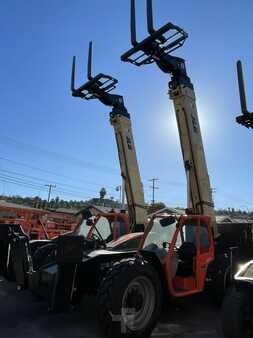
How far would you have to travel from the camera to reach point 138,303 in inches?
198

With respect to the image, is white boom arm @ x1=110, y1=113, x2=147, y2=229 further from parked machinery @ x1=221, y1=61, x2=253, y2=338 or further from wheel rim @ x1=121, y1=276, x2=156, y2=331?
parked machinery @ x1=221, y1=61, x2=253, y2=338

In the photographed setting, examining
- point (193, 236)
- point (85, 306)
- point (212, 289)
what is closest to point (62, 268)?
point (85, 306)

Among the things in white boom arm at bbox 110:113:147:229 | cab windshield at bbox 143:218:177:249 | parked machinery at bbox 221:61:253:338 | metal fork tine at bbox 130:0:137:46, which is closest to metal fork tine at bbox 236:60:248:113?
cab windshield at bbox 143:218:177:249

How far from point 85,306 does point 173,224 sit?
7.47 feet

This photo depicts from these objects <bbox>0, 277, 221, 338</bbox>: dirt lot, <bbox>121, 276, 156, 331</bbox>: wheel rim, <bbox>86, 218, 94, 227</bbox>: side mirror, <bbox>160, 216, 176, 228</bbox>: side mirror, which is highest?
<bbox>86, 218, 94, 227</bbox>: side mirror

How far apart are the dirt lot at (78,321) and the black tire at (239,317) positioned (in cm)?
144

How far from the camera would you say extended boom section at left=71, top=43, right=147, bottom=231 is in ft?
32.8

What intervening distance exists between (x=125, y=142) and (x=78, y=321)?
5670mm

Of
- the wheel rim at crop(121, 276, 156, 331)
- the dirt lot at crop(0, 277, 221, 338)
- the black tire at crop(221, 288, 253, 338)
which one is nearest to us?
the black tire at crop(221, 288, 253, 338)

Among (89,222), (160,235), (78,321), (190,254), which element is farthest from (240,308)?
(89,222)

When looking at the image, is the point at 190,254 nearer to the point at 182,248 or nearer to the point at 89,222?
the point at 182,248

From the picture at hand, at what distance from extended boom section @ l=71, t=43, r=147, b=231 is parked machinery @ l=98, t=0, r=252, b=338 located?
2217mm

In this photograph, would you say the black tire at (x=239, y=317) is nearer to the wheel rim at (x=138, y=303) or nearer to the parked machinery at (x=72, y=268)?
the wheel rim at (x=138, y=303)

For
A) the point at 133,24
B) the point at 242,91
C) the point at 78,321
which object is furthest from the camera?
the point at 133,24
